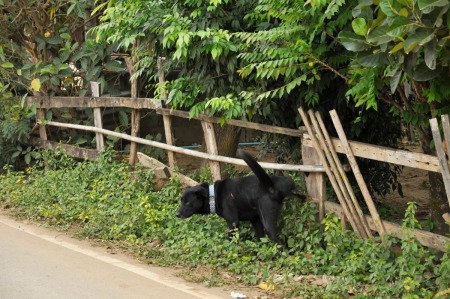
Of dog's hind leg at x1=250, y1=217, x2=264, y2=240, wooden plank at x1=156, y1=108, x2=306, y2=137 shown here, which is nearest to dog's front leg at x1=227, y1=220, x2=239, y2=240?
dog's hind leg at x1=250, y1=217, x2=264, y2=240

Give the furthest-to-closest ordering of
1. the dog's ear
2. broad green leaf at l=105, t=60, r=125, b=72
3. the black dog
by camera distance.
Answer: broad green leaf at l=105, t=60, r=125, b=72 < the dog's ear < the black dog

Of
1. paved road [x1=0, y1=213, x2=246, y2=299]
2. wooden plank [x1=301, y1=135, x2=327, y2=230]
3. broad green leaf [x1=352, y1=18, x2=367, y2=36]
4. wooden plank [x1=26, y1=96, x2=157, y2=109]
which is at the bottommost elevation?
paved road [x1=0, y1=213, x2=246, y2=299]

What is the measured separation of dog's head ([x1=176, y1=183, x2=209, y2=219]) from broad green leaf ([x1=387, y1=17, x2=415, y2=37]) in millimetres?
3391

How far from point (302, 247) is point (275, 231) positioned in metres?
0.32

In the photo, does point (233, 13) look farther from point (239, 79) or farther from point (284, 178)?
point (284, 178)

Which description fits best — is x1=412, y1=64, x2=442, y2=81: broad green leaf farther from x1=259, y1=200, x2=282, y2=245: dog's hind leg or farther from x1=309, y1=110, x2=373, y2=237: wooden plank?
x1=259, y1=200, x2=282, y2=245: dog's hind leg

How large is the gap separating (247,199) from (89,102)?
423 centimetres

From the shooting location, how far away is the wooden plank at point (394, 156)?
6.76 m

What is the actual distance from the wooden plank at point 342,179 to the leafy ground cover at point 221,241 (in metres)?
0.17

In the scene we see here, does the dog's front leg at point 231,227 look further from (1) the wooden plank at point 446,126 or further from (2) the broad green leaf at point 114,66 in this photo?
(2) the broad green leaf at point 114,66

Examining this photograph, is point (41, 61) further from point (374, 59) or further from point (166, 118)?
point (374, 59)

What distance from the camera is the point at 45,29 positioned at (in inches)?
500

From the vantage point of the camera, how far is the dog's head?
841cm

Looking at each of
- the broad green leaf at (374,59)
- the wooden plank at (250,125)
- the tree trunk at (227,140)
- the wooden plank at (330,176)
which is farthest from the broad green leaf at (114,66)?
the broad green leaf at (374,59)
